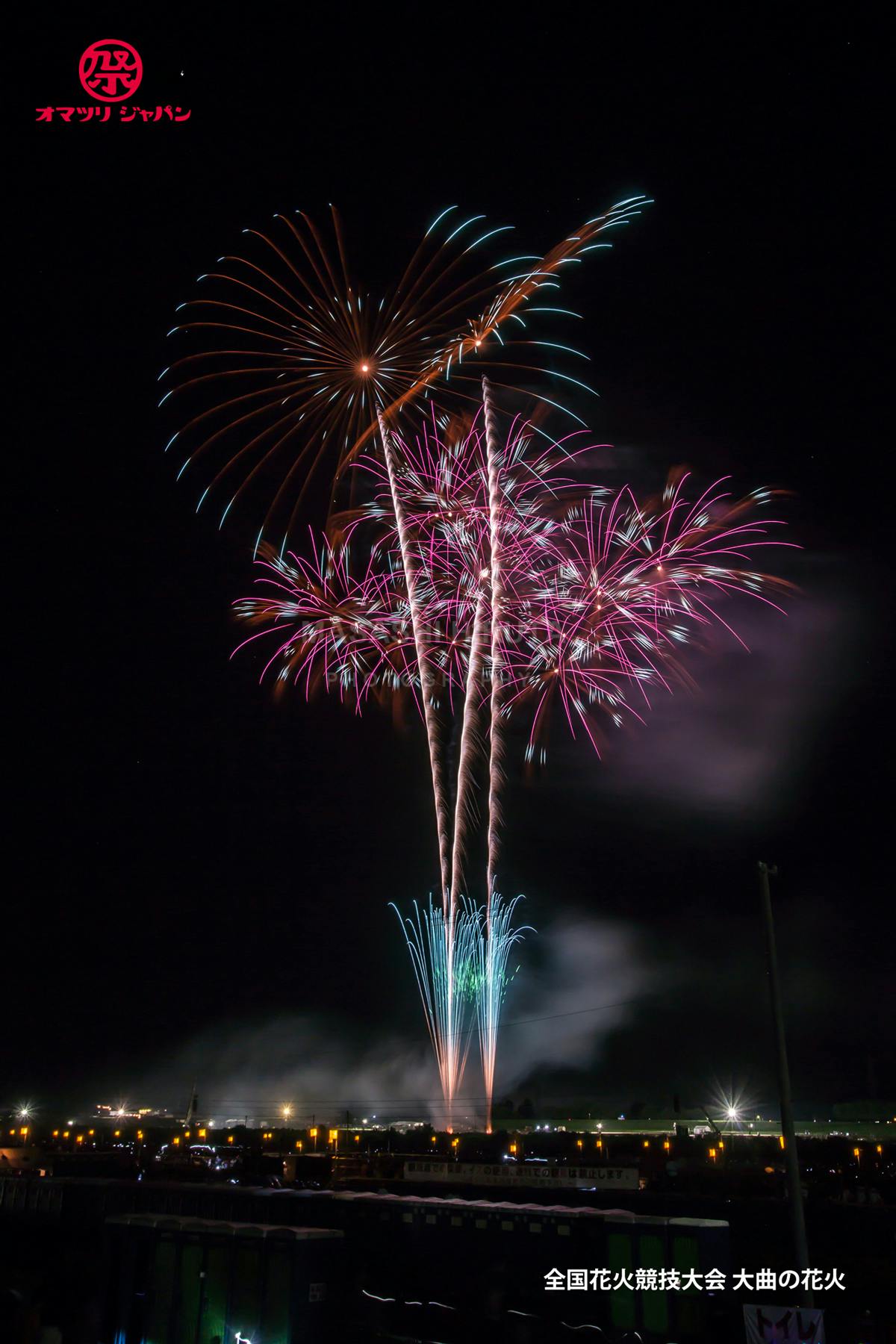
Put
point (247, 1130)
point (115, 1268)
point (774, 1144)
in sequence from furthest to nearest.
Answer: point (247, 1130), point (774, 1144), point (115, 1268)

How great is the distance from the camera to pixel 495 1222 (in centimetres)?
1980

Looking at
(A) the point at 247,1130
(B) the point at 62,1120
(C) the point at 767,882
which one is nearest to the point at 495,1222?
(C) the point at 767,882

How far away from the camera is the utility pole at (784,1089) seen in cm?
1304

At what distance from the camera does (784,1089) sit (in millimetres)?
13727

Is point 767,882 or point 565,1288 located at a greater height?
point 767,882

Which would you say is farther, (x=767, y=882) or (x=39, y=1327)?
(x=39, y=1327)

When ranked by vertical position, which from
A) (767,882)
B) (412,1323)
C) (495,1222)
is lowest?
(412,1323)

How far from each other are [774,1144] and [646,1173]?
3132cm

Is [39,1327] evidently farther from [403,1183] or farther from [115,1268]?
[403,1183]

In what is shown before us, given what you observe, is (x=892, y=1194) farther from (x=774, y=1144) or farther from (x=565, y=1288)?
(x=774, y=1144)

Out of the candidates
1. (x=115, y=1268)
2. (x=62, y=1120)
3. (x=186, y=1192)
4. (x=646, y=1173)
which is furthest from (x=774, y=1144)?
(x=62, y=1120)

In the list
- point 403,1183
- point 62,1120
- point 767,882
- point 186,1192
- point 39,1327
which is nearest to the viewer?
point 767,882

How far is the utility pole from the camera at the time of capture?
1304cm

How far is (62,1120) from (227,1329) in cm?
13461
